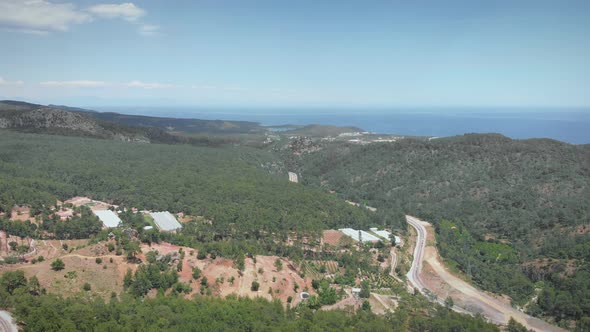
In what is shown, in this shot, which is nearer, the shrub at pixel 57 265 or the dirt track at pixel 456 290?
the shrub at pixel 57 265

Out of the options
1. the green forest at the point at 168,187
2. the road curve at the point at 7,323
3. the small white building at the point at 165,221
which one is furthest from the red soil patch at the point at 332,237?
the road curve at the point at 7,323

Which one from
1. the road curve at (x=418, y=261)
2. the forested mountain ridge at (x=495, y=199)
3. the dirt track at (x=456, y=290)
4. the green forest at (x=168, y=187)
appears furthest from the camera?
the green forest at (x=168, y=187)

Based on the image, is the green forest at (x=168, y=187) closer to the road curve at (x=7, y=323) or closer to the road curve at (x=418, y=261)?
the road curve at (x=418, y=261)

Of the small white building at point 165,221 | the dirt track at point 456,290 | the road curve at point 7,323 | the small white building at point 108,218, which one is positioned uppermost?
the road curve at point 7,323

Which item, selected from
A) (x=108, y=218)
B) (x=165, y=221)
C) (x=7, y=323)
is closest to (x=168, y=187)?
(x=165, y=221)

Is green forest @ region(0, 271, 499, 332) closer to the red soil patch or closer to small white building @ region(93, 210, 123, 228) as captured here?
the red soil patch

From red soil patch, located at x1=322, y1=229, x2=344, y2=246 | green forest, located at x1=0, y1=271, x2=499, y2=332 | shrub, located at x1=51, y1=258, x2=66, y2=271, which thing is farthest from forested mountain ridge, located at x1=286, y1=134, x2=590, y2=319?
shrub, located at x1=51, y1=258, x2=66, y2=271

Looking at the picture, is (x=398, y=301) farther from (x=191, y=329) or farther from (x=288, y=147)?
(x=288, y=147)

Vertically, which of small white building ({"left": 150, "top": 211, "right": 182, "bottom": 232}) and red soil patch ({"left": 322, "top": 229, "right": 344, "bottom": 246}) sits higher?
small white building ({"left": 150, "top": 211, "right": 182, "bottom": 232})
